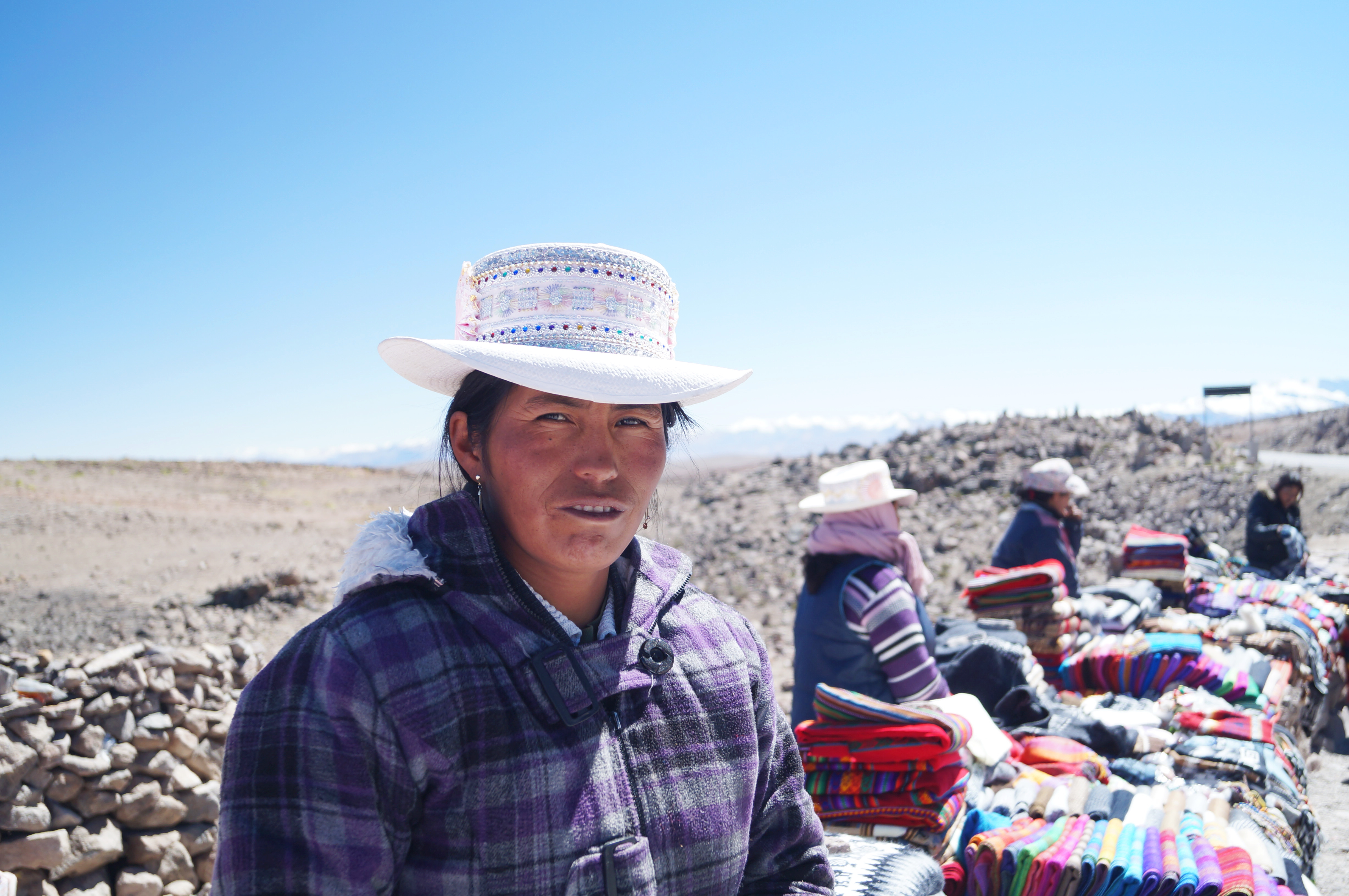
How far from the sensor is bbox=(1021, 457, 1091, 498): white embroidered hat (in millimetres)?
5859

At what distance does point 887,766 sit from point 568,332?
2059 millimetres

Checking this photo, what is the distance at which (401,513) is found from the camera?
1.42 meters

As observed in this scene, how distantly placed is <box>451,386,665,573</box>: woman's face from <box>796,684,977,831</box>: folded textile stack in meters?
1.73

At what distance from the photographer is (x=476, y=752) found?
113cm

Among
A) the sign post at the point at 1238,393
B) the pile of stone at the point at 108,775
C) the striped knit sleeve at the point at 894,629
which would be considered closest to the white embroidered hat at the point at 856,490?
the striped knit sleeve at the point at 894,629

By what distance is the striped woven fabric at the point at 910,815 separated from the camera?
2582 millimetres

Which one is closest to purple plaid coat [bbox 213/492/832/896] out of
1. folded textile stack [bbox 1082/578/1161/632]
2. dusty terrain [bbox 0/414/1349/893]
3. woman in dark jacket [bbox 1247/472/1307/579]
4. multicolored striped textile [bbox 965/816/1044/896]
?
multicolored striped textile [bbox 965/816/1044/896]

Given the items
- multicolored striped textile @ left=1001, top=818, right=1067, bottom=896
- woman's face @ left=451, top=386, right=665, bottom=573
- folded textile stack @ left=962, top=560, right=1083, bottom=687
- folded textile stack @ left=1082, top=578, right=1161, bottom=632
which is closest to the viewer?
Result: woman's face @ left=451, top=386, right=665, bottom=573

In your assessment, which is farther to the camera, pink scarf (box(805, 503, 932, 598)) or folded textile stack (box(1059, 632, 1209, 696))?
folded textile stack (box(1059, 632, 1209, 696))

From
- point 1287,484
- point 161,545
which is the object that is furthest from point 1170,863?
point 161,545

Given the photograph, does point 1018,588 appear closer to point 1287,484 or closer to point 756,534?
point 1287,484

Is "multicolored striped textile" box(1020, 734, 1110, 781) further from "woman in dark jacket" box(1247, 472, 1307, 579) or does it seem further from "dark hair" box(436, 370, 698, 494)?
"woman in dark jacket" box(1247, 472, 1307, 579)

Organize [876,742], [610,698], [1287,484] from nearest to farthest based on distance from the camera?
1. [610,698]
2. [876,742]
3. [1287,484]

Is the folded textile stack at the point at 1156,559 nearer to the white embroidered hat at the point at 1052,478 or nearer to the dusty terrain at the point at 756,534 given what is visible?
the white embroidered hat at the point at 1052,478
